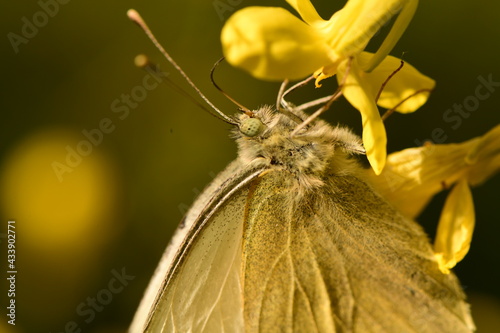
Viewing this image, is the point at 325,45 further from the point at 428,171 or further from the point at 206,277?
the point at 206,277

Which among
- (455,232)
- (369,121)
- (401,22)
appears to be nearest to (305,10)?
(401,22)

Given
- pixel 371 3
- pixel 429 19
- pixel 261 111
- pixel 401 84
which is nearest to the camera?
pixel 371 3

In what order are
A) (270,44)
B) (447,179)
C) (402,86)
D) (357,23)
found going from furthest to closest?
1. (447,179)
2. (402,86)
3. (357,23)
4. (270,44)

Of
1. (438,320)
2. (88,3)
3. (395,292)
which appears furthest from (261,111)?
(88,3)

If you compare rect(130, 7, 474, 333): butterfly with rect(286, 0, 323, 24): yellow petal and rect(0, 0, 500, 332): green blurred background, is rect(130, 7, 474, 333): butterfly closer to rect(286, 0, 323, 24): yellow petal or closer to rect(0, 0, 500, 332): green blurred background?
rect(286, 0, 323, 24): yellow petal

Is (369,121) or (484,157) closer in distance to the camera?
(369,121)

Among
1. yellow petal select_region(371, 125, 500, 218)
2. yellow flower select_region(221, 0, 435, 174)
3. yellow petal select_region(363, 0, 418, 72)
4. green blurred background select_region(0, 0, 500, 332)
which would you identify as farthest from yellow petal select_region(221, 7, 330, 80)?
green blurred background select_region(0, 0, 500, 332)

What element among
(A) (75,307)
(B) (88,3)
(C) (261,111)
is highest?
(B) (88,3)

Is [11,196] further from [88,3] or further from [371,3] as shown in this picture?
[371,3]

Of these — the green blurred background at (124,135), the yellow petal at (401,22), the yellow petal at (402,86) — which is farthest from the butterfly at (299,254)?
the green blurred background at (124,135)
